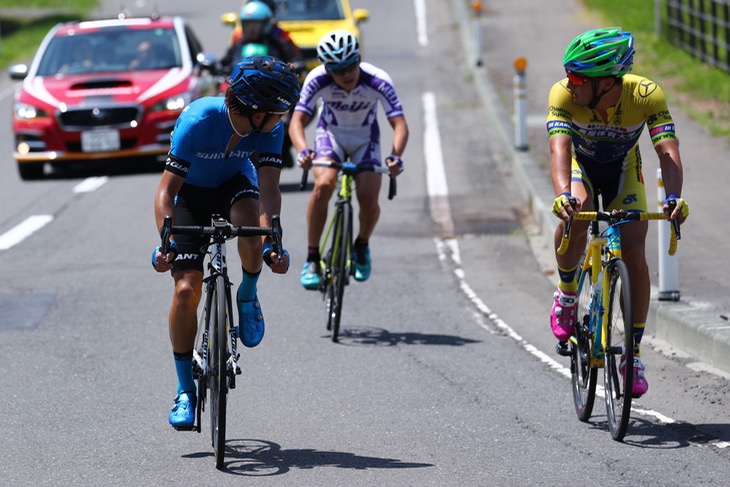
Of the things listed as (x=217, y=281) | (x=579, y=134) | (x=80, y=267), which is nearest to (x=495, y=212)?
(x=80, y=267)

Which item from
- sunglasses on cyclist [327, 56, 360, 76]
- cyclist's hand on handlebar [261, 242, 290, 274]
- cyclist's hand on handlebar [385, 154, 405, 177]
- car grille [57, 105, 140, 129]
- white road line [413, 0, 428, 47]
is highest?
sunglasses on cyclist [327, 56, 360, 76]

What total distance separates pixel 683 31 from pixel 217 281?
2072 centimetres

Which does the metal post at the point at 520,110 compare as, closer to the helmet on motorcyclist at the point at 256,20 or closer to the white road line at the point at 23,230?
the helmet on motorcyclist at the point at 256,20

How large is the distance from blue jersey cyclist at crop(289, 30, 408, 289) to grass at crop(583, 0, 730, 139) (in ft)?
29.0

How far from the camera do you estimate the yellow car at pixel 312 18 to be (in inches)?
937

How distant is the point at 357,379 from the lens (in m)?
8.73

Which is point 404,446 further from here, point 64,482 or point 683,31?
point 683,31

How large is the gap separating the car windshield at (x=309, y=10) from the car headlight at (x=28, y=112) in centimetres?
724

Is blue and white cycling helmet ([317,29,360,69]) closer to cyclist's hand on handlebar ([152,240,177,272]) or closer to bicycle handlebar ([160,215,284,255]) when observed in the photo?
bicycle handlebar ([160,215,284,255])

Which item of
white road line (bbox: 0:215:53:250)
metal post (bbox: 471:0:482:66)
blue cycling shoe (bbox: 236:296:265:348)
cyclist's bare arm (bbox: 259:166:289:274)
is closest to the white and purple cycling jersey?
blue cycling shoe (bbox: 236:296:265:348)

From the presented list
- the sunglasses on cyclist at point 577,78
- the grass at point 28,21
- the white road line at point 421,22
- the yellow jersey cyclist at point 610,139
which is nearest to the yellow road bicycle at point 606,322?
the yellow jersey cyclist at point 610,139

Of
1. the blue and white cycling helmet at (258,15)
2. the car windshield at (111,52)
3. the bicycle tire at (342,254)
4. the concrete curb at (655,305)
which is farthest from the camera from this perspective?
the car windshield at (111,52)

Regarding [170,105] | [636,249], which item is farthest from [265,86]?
[170,105]

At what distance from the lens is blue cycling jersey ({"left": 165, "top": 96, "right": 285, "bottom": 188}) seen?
6855 mm
